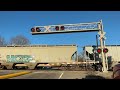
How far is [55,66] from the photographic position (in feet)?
116

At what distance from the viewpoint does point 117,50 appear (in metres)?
34.6

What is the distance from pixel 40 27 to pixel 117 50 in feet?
36.9
